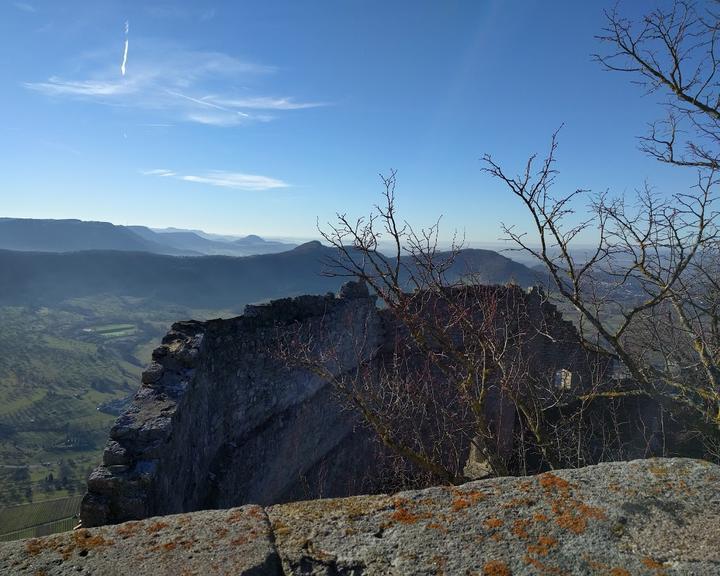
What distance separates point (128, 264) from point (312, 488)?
129747mm

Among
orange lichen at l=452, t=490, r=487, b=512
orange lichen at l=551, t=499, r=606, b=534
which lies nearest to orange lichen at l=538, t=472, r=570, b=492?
orange lichen at l=551, t=499, r=606, b=534

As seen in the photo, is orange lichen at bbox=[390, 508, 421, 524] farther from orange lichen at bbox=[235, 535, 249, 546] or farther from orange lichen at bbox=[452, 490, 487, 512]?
orange lichen at bbox=[235, 535, 249, 546]

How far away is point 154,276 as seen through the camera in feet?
398

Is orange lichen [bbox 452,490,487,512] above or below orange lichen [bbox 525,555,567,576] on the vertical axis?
above

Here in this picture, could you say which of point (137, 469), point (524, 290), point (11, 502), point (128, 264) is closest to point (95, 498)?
point (137, 469)

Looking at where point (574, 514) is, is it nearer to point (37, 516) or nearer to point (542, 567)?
point (542, 567)

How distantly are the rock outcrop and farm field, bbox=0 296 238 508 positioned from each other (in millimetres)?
25521

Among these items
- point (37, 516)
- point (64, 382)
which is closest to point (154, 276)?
point (64, 382)

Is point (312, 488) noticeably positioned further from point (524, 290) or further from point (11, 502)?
point (11, 502)

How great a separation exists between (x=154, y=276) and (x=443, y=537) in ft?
426

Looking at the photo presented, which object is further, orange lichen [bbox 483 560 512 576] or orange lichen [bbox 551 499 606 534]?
orange lichen [bbox 551 499 606 534]

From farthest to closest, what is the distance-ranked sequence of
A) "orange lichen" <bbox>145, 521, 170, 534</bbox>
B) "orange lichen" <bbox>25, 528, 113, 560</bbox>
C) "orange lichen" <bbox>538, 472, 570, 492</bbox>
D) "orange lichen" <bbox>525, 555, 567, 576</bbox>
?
"orange lichen" <bbox>538, 472, 570, 492</bbox> → "orange lichen" <bbox>145, 521, 170, 534</bbox> → "orange lichen" <bbox>25, 528, 113, 560</bbox> → "orange lichen" <bbox>525, 555, 567, 576</bbox>

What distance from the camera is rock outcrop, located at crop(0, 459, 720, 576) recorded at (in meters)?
1.73

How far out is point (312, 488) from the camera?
8883mm
